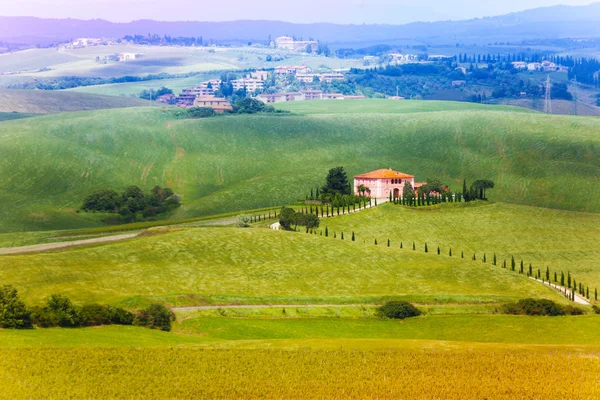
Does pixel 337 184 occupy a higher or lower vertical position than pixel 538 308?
lower

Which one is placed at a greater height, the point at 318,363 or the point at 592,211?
the point at 318,363

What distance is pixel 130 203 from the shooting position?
172 meters

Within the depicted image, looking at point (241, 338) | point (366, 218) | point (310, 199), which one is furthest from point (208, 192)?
point (241, 338)

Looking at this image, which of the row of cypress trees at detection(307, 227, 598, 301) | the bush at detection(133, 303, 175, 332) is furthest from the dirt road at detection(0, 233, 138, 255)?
the bush at detection(133, 303, 175, 332)

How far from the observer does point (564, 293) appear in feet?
336

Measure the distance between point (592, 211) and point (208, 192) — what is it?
232 feet

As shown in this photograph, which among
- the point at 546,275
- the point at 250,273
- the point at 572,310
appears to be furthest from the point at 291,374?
the point at 546,275

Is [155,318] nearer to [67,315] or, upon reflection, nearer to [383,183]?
[67,315]

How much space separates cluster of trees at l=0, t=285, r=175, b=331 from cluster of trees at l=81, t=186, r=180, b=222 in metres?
93.1

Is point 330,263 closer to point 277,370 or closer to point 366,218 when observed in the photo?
point 366,218

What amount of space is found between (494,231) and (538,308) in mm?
53824

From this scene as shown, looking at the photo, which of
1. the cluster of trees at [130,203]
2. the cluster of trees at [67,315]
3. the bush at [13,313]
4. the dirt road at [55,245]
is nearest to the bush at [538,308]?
the cluster of trees at [67,315]

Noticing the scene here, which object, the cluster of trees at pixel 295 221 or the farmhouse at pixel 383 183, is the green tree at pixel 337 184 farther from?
the cluster of trees at pixel 295 221

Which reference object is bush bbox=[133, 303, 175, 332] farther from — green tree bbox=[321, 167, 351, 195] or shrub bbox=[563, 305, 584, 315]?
green tree bbox=[321, 167, 351, 195]
